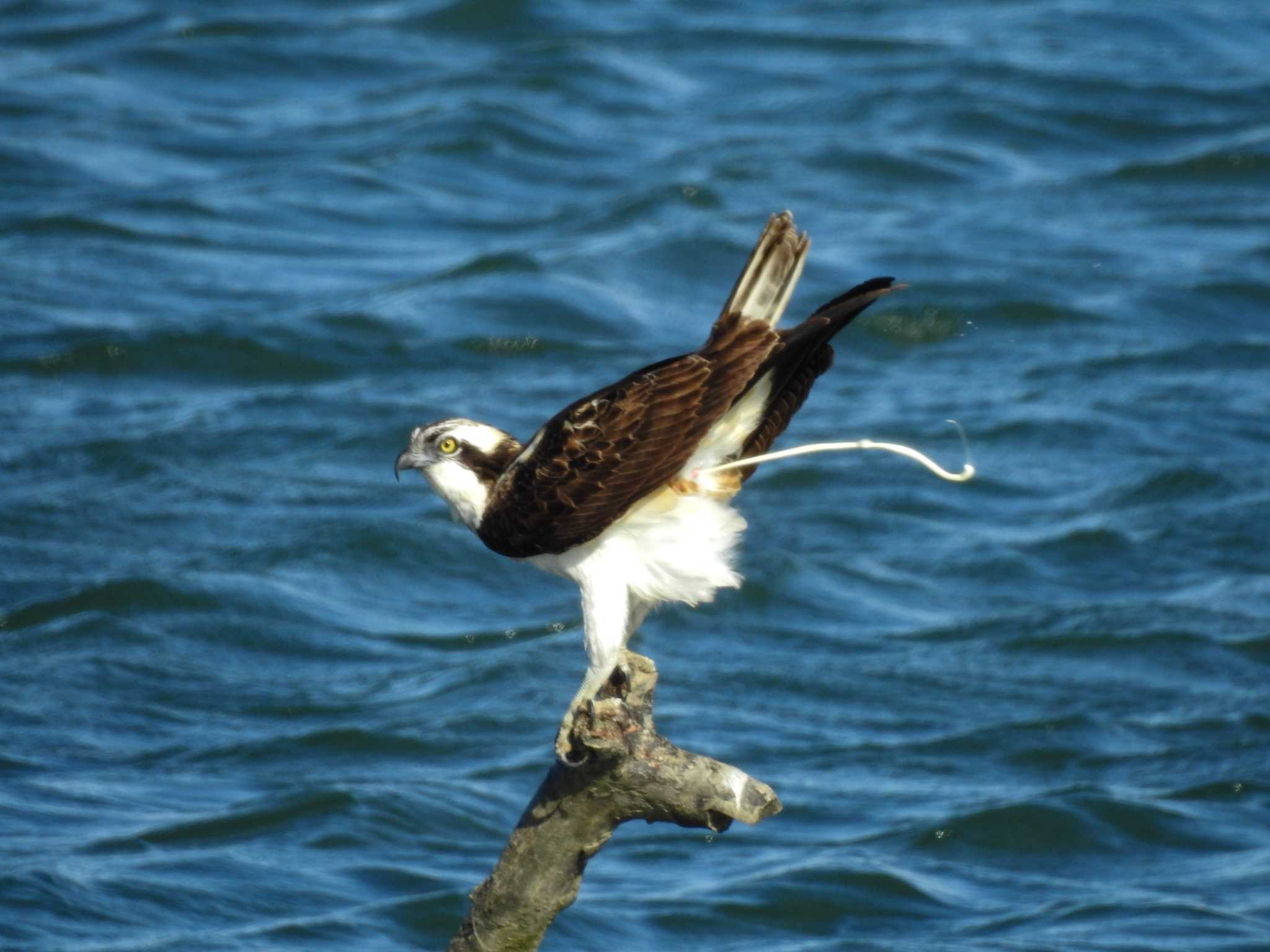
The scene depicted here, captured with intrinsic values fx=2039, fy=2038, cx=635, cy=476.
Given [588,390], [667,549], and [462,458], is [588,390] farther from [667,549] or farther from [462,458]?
[667,549]

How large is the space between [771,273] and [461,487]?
1.38 metres

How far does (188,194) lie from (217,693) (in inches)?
329

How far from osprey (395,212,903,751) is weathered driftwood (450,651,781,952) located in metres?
0.44

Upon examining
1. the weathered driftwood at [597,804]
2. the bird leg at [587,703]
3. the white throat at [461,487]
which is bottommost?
the weathered driftwood at [597,804]

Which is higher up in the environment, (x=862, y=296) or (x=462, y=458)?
(x=862, y=296)

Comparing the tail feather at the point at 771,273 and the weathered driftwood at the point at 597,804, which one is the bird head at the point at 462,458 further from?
the tail feather at the point at 771,273

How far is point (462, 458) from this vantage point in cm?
742

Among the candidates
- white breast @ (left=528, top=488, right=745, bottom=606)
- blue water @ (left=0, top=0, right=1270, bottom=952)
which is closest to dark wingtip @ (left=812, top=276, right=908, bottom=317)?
white breast @ (left=528, top=488, right=745, bottom=606)

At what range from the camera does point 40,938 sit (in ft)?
33.5

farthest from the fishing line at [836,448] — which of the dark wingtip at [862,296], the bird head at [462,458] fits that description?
the bird head at [462,458]

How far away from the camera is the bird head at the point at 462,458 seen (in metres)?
7.39

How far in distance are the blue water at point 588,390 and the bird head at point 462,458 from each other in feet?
13.0

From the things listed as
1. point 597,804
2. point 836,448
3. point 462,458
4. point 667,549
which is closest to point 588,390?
point 462,458

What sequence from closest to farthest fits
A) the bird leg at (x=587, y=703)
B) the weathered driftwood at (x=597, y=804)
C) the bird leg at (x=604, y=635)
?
the weathered driftwood at (x=597, y=804) → the bird leg at (x=587, y=703) → the bird leg at (x=604, y=635)
